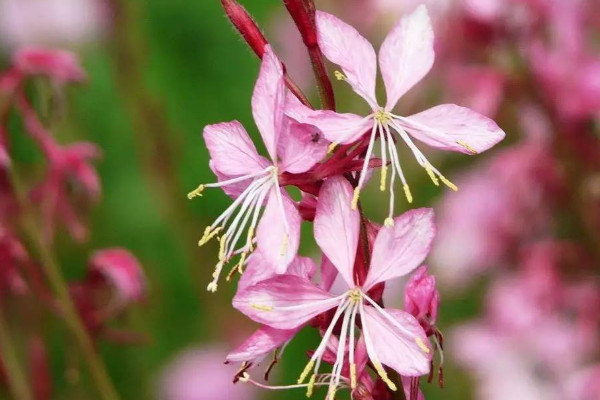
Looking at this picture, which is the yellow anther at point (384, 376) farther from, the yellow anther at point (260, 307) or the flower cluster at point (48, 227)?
the flower cluster at point (48, 227)

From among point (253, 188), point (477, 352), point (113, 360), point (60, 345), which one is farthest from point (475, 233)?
point (253, 188)

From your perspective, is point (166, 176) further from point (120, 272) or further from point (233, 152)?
point (233, 152)

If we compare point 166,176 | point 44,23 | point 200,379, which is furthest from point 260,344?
point 44,23

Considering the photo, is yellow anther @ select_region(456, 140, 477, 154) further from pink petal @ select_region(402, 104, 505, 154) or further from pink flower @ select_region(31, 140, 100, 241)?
pink flower @ select_region(31, 140, 100, 241)

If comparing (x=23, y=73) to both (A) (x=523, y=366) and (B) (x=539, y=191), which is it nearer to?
(B) (x=539, y=191)

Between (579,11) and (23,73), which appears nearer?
(23,73)

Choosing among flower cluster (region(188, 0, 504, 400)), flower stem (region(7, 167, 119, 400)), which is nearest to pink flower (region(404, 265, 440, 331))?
flower cluster (region(188, 0, 504, 400))

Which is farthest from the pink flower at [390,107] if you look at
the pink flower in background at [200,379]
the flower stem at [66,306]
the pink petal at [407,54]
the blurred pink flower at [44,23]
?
the blurred pink flower at [44,23]
